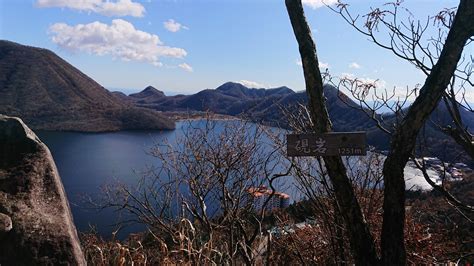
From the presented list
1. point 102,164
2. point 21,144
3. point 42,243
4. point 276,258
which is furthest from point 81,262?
point 102,164

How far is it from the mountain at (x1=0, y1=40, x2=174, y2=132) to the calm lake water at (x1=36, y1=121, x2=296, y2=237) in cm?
460

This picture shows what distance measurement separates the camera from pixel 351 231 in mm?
2084

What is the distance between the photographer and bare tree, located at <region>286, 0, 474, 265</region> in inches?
73.6

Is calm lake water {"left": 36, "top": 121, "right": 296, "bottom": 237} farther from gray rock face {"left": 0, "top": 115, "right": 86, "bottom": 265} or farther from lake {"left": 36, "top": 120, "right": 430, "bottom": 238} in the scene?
gray rock face {"left": 0, "top": 115, "right": 86, "bottom": 265}

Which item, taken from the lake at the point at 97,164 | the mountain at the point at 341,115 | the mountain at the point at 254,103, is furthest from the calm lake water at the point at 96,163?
the mountain at the point at 341,115

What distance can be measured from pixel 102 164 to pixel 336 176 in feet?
101

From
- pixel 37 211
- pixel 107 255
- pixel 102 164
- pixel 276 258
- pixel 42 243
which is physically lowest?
pixel 102 164

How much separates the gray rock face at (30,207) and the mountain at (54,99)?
48818 mm

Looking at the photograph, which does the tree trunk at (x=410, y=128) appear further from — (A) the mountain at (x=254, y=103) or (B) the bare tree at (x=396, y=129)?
(A) the mountain at (x=254, y=103)

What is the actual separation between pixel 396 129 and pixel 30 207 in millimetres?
1915

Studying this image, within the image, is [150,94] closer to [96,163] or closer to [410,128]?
[96,163]

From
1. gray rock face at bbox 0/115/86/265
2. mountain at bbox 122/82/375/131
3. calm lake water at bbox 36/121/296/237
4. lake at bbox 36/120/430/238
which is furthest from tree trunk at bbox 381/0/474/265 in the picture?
calm lake water at bbox 36/121/296/237

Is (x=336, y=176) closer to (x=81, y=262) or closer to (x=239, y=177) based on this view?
(x=81, y=262)

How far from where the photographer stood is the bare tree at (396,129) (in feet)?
6.13
